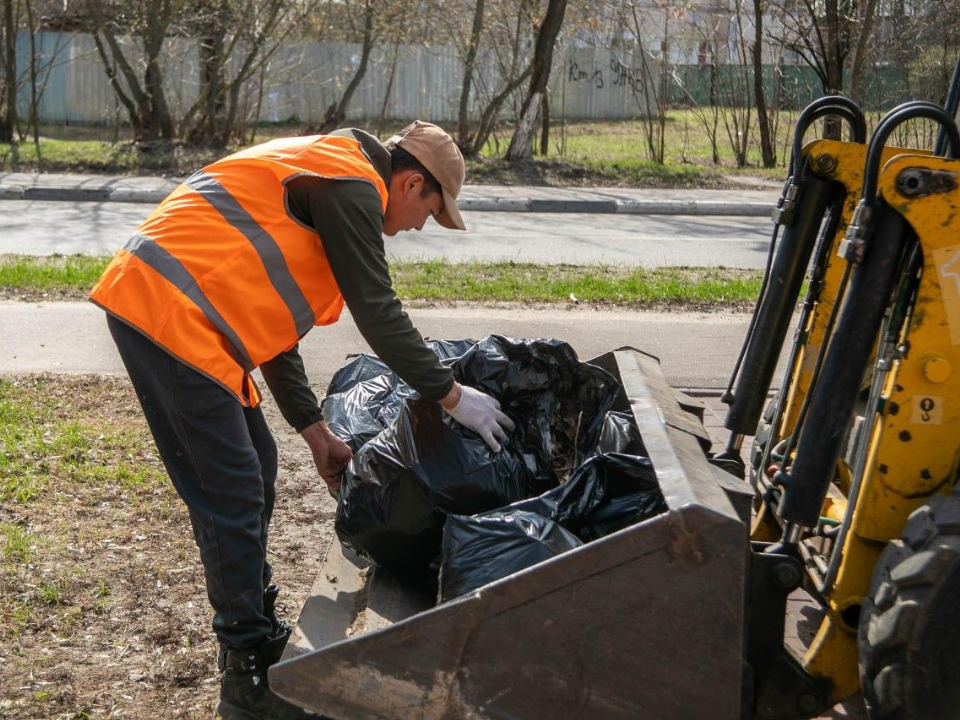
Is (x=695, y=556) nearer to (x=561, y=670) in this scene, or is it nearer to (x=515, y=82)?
(x=561, y=670)

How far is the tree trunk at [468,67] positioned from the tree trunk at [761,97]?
466 centimetres

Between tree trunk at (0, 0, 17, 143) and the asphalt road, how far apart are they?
457 centimetres

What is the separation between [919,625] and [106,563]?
277 centimetres

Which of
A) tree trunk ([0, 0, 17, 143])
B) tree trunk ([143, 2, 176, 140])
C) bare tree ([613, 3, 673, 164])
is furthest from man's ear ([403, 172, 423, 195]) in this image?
tree trunk ([0, 0, 17, 143])

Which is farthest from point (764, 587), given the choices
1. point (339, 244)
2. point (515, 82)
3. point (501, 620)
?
point (515, 82)

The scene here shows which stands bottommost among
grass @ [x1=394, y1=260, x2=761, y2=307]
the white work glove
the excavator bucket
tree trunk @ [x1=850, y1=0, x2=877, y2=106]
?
the excavator bucket

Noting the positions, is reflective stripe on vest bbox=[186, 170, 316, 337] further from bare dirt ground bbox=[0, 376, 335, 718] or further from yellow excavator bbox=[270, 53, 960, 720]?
bare dirt ground bbox=[0, 376, 335, 718]

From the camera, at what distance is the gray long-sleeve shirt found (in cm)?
269

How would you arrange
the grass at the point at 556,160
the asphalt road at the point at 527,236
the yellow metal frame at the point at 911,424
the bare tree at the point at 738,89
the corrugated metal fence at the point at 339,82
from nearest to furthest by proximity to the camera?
the yellow metal frame at the point at 911,424, the asphalt road at the point at 527,236, the grass at the point at 556,160, the bare tree at the point at 738,89, the corrugated metal fence at the point at 339,82

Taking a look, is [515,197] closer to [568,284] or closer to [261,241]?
[568,284]

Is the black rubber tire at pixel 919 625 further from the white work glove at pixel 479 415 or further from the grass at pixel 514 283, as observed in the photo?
the grass at pixel 514 283

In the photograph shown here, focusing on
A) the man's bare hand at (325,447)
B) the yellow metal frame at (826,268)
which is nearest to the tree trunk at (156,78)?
the man's bare hand at (325,447)

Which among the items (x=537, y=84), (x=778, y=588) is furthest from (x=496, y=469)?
(x=537, y=84)

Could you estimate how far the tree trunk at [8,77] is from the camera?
16.4 m
